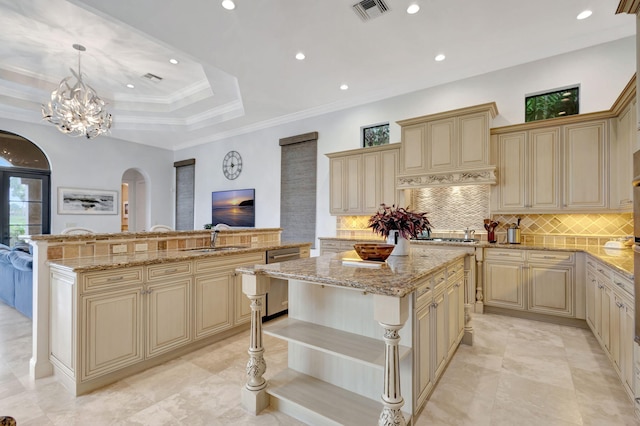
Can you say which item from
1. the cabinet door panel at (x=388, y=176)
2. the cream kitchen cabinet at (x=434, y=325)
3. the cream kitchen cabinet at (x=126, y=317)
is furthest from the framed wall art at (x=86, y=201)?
the cream kitchen cabinet at (x=434, y=325)

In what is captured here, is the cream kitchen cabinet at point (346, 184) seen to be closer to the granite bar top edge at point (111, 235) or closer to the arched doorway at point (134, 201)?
the granite bar top edge at point (111, 235)

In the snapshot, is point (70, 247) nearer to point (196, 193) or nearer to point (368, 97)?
point (368, 97)

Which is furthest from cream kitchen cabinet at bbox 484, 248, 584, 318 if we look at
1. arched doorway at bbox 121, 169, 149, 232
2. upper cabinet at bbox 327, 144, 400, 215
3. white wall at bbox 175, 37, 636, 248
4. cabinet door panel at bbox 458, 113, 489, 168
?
arched doorway at bbox 121, 169, 149, 232

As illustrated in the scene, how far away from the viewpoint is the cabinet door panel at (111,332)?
2.09 meters

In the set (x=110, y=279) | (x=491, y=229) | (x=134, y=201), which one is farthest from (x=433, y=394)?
(x=134, y=201)

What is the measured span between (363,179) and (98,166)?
21.8ft

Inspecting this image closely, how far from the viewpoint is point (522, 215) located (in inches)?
161

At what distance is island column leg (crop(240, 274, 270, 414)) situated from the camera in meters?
1.87

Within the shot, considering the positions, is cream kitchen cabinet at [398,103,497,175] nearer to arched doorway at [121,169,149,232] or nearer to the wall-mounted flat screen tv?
the wall-mounted flat screen tv

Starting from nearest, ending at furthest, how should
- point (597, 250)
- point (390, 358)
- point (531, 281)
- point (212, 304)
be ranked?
point (390, 358) < point (212, 304) < point (597, 250) < point (531, 281)

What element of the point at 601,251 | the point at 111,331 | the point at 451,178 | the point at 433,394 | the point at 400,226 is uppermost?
the point at 451,178

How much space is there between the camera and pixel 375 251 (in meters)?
2.13

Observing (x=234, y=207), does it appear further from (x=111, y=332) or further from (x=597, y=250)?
(x=597, y=250)

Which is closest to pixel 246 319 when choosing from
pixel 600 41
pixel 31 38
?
pixel 31 38
